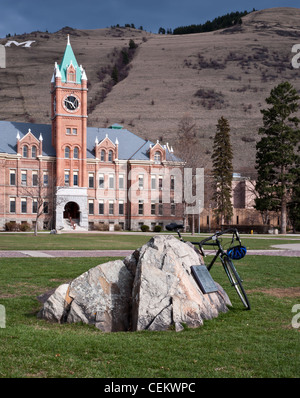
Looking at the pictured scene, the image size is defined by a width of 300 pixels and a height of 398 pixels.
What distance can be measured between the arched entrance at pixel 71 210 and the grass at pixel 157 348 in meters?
60.6

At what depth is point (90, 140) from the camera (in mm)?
75250

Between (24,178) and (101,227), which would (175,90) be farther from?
(101,227)

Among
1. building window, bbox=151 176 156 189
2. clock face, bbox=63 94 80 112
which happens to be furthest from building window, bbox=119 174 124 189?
clock face, bbox=63 94 80 112

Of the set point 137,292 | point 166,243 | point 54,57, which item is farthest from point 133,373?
point 54,57

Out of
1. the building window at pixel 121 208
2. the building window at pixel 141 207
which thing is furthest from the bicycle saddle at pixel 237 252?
the building window at pixel 121 208

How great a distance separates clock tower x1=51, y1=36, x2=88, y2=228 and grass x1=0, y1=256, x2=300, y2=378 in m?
58.1

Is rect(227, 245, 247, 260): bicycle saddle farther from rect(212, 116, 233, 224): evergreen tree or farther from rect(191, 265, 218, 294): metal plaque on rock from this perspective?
rect(212, 116, 233, 224): evergreen tree

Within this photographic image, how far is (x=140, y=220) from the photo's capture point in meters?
74.1

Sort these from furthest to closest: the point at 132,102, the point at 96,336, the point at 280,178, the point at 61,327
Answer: the point at 132,102 → the point at 280,178 → the point at 61,327 → the point at 96,336

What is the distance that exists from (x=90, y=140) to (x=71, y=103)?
720 centimetres

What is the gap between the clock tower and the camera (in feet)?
227

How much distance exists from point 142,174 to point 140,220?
740 centimetres

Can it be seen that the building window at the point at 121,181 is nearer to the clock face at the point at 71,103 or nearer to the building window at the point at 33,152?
the clock face at the point at 71,103
